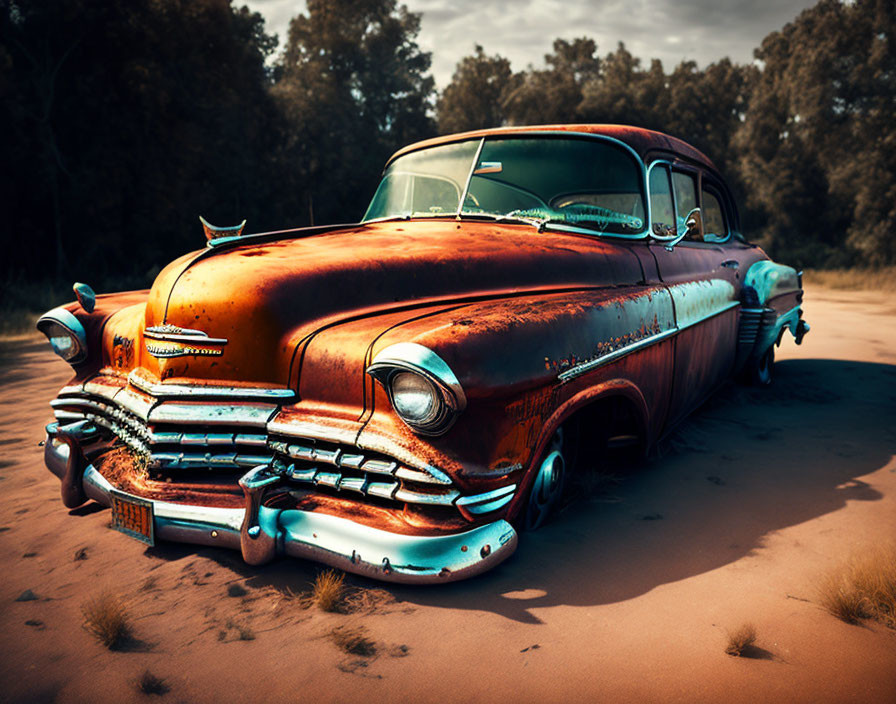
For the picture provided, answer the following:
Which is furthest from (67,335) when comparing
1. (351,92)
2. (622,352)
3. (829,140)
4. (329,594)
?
(351,92)

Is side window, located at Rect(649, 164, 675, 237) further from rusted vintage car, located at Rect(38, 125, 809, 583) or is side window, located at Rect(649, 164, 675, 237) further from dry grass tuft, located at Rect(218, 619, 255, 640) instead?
dry grass tuft, located at Rect(218, 619, 255, 640)

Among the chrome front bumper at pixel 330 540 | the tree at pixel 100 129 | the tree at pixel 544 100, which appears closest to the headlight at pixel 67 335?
the chrome front bumper at pixel 330 540

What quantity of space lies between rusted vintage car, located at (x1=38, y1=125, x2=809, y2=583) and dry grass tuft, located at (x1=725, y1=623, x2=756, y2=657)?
68 cm

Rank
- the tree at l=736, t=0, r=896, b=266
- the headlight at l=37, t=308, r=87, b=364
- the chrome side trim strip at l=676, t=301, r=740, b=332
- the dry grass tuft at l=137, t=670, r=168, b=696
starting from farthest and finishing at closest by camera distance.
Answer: the tree at l=736, t=0, r=896, b=266 < the chrome side trim strip at l=676, t=301, r=740, b=332 < the headlight at l=37, t=308, r=87, b=364 < the dry grass tuft at l=137, t=670, r=168, b=696

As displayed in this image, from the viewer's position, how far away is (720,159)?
1095 inches

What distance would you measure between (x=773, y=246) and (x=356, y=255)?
23.8 metres

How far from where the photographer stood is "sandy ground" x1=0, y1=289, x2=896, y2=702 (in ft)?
5.51

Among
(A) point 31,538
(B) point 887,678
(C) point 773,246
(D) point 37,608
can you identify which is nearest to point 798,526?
(B) point 887,678

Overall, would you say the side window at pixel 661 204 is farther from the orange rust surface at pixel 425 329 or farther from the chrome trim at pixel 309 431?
the chrome trim at pixel 309 431

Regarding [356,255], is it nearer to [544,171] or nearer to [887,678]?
[544,171]

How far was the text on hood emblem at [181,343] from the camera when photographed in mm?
2268

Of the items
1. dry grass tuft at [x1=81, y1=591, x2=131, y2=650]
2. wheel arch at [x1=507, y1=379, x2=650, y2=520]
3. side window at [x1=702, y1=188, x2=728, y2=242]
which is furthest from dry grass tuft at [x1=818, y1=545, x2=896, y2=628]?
side window at [x1=702, y1=188, x2=728, y2=242]

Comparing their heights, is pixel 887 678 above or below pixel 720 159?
below

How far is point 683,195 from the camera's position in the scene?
3977 millimetres
